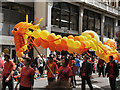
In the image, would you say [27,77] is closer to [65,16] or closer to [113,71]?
[113,71]

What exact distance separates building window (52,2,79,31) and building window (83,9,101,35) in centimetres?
188

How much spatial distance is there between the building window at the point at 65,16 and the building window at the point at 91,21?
1877 mm

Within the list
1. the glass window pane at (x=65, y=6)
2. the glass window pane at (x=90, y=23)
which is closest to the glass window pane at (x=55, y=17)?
the glass window pane at (x=65, y=6)

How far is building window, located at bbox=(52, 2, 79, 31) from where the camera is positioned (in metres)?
22.2

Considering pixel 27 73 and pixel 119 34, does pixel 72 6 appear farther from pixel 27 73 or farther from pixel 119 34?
pixel 27 73

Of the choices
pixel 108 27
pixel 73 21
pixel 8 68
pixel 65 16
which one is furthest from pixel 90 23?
pixel 8 68

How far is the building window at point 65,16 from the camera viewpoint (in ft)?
72.9

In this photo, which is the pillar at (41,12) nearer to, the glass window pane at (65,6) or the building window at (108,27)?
the glass window pane at (65,6)

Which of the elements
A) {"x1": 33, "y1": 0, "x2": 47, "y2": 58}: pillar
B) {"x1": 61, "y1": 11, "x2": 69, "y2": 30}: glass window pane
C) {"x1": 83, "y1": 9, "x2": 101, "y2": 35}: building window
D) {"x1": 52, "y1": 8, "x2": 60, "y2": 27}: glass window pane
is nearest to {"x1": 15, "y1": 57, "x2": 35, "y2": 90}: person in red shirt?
{"x1": 33, "y1": 0, "x2": 47, "y2": 58}: pillar

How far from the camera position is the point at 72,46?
313 inches

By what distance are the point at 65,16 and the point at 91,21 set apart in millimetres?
6444

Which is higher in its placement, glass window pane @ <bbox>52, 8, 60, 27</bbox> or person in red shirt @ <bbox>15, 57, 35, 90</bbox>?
glass window pane @ <bbox>52, 8, 60, 27</bbox>

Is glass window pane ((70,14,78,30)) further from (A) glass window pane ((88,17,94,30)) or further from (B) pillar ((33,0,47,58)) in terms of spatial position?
(B) pillar ((33,0,47,58))

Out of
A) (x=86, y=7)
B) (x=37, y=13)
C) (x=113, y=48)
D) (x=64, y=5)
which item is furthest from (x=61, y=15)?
(x=113, y=48)
